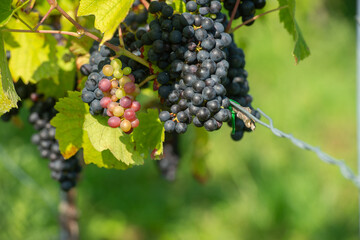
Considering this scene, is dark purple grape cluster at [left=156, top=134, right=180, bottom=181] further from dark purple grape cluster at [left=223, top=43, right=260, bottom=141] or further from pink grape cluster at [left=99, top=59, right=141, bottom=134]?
pink grape cluster at [left=99, top=59, right=141, bottom=134]

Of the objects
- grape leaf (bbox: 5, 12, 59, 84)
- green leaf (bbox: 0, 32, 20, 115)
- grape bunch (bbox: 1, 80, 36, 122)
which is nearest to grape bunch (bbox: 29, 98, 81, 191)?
grape bunch (bbox: 1, 80, 36, 122)

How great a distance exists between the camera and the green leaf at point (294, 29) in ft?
3.85

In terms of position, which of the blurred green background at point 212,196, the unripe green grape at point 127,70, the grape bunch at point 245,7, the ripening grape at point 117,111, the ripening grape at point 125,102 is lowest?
the blurred green background at point 212,196

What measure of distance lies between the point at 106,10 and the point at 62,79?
52 centimetres

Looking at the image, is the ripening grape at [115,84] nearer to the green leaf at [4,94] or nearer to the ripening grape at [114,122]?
the ripening grape at [114,122]

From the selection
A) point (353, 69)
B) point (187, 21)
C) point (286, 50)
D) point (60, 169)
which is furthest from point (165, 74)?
point (353, 69)

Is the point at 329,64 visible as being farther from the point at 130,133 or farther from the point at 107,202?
the point at 130,133

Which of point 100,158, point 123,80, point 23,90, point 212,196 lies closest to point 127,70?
point 123,80

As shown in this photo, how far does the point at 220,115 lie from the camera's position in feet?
3.29

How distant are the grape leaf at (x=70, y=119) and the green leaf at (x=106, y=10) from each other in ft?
0.80

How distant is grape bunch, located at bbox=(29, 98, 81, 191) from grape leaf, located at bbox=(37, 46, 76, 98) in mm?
41

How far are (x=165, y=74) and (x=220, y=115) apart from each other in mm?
171

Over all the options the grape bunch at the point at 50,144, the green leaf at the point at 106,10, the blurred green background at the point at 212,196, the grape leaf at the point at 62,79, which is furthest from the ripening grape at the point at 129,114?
the blurred green background at the point at 212,196

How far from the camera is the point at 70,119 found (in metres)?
1.15
